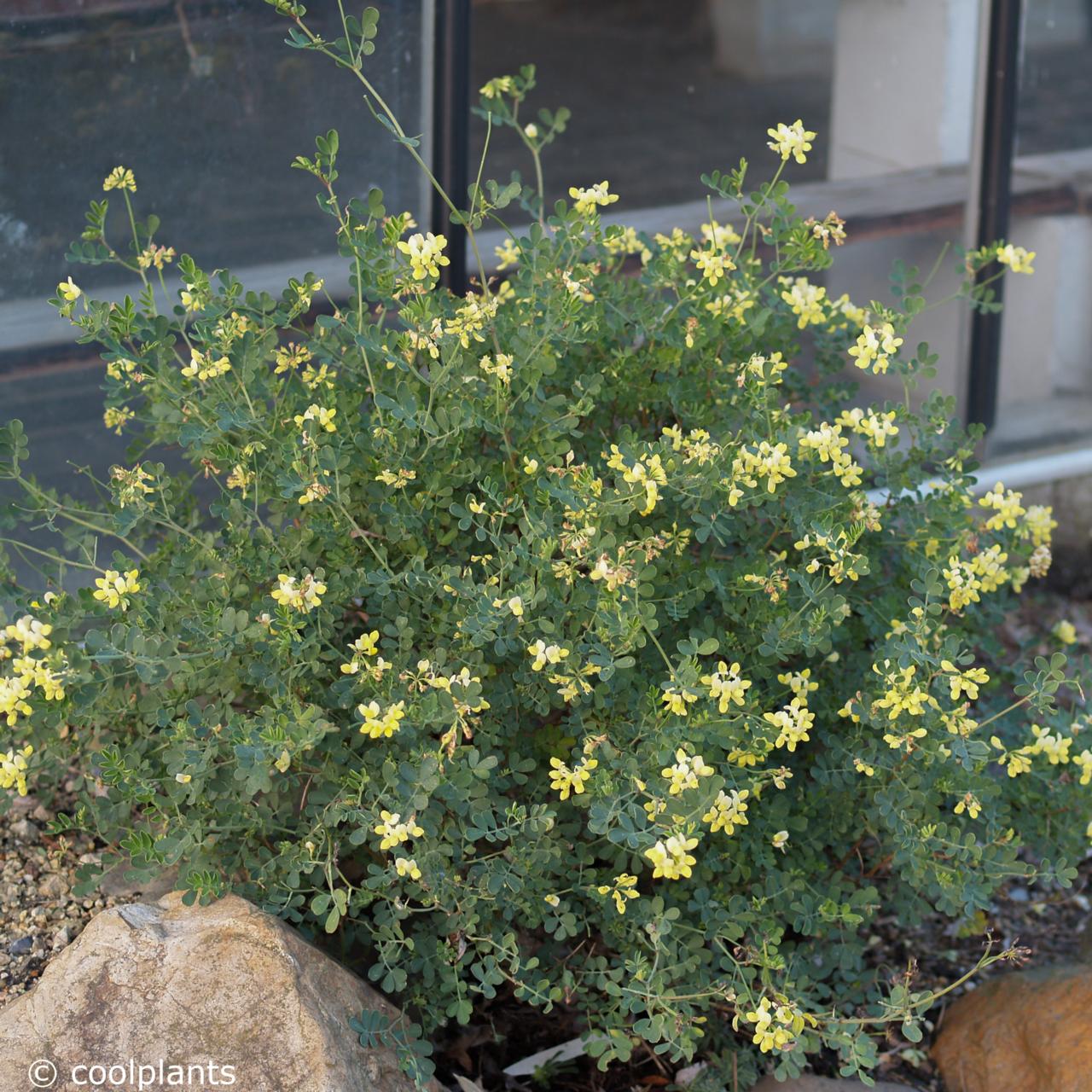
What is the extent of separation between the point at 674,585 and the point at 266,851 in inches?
32.8

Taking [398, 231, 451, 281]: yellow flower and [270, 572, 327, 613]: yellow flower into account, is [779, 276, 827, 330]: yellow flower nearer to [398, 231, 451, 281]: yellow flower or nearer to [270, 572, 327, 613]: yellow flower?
[398, 231, 451, 281]: yellow flower

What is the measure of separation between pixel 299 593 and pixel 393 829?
0.38m

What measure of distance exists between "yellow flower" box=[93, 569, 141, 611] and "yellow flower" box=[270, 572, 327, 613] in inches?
8.6

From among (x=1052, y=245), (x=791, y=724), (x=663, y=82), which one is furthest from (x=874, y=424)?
(x=1052, y=245)

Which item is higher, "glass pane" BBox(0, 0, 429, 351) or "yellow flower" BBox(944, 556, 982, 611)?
"glass pane" BBox(0, 0, 429, 351)

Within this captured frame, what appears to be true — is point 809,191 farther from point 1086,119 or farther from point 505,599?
point 505,599

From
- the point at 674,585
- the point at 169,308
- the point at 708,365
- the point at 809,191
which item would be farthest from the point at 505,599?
the point at 809,191

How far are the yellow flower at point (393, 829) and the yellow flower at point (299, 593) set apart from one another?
13.2 inches

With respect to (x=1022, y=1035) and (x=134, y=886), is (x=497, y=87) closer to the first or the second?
(x=134, y=886)

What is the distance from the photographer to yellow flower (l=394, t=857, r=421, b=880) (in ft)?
6.82

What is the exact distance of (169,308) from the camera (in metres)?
3.46

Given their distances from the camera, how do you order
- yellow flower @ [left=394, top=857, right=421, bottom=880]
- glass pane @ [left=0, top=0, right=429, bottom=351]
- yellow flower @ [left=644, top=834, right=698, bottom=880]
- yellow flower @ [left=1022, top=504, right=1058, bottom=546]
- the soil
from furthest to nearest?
glass pane @ [left=0, top=0, right=429, bottom=351] < yellow flower @ [left=1022, top=504, right=1058, bottom=546] < the soil < yellow flower @ [left=394, top=857, right=421, bottom=880] < yellow flower @ [left=644, top=834, right=698, bottom=880]

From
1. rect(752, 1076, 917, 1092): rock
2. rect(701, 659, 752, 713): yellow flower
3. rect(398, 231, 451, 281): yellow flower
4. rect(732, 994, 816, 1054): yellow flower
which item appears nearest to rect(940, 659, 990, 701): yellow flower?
rect(701, 659, 752, 713): yellow flower

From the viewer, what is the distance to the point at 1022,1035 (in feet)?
8.75
